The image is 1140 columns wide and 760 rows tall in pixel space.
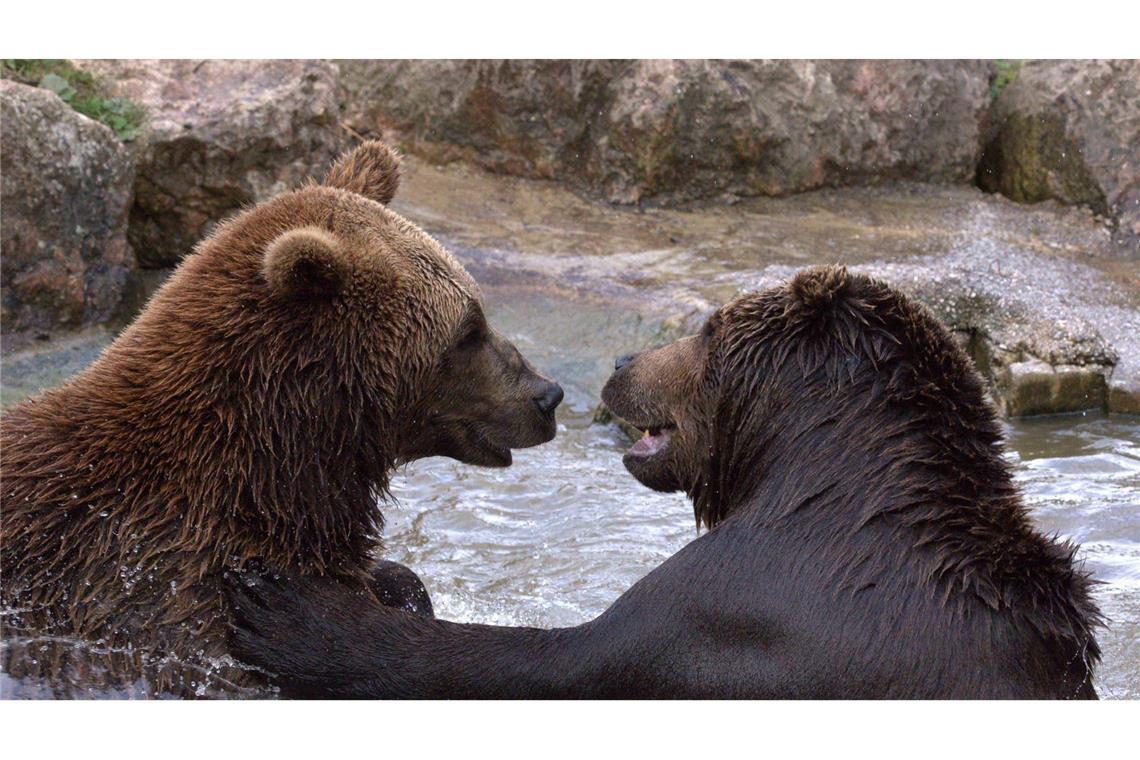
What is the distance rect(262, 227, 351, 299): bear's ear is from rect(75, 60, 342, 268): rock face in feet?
21.9

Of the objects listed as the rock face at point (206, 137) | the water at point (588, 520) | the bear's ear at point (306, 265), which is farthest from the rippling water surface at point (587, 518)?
the bear's ear at point (306, 265)

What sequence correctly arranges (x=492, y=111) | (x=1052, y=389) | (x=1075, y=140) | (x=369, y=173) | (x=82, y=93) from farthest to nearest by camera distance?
1. (x=492, y=111)
2. (x=1075, y=140)
3. (x=82, y=93)
4. (x=1052, y=389)
5. (x=369, y=173)

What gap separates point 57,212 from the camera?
10.2 meters

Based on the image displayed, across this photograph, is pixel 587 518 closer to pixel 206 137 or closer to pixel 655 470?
pixel 655 470

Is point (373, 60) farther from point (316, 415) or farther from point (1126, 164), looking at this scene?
point (316, 415)

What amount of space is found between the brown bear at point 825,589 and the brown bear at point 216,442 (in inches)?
8.3

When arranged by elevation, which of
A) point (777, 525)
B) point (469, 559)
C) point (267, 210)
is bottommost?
point (469, 559)

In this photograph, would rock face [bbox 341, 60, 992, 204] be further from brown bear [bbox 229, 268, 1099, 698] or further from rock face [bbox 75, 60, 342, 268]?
brown bear [bbox 229, 268, 1099, 698]

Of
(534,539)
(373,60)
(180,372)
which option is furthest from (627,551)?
(373,60)

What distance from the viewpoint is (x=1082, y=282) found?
1145 cm

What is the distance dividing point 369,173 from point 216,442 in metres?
1.53

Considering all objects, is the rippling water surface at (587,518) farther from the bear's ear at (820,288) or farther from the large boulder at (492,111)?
the large boulder at (492,111)

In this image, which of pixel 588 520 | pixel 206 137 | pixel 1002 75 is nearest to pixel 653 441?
pixel 588 520

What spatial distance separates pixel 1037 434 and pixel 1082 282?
94.6 inches
